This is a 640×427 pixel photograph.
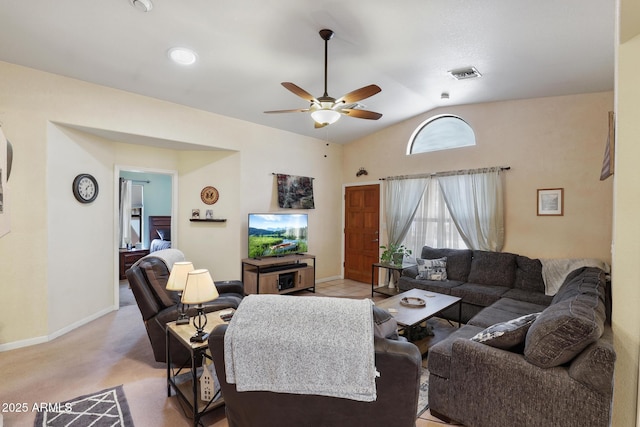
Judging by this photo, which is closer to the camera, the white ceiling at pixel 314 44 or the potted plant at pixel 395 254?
the white ceiling at pixel 314 44

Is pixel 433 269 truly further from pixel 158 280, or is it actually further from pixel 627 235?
pixel 158 280

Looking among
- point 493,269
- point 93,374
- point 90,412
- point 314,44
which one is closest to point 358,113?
point 314,44

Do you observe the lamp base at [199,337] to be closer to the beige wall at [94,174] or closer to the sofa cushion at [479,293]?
the beige wall at [94,174]

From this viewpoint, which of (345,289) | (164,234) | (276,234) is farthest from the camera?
(164,234)

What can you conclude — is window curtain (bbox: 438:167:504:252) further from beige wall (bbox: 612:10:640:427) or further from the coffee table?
beige wall (bbox: 612:10:640:427)

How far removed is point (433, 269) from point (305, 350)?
3.60m

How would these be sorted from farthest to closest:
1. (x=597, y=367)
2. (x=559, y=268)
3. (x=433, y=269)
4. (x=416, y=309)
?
(x=433, y=269) < (x=559, y=268) < (x=416, y=309) < (x=597, y=367)

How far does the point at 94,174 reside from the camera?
13.0 feet

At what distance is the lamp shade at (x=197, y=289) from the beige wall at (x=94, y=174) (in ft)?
7.78

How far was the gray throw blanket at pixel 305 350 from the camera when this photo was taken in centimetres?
123

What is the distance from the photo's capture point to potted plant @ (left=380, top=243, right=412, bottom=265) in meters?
5.02

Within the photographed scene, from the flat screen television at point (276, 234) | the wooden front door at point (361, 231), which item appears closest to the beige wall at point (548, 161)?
the wooden front door at point (361, 231)

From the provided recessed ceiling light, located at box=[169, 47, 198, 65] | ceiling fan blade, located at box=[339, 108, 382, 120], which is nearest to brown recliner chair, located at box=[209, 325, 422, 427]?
ceiling fan blade, located at box=[339, 108, 382, 120]

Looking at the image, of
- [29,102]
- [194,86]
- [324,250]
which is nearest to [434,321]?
[324,250]
